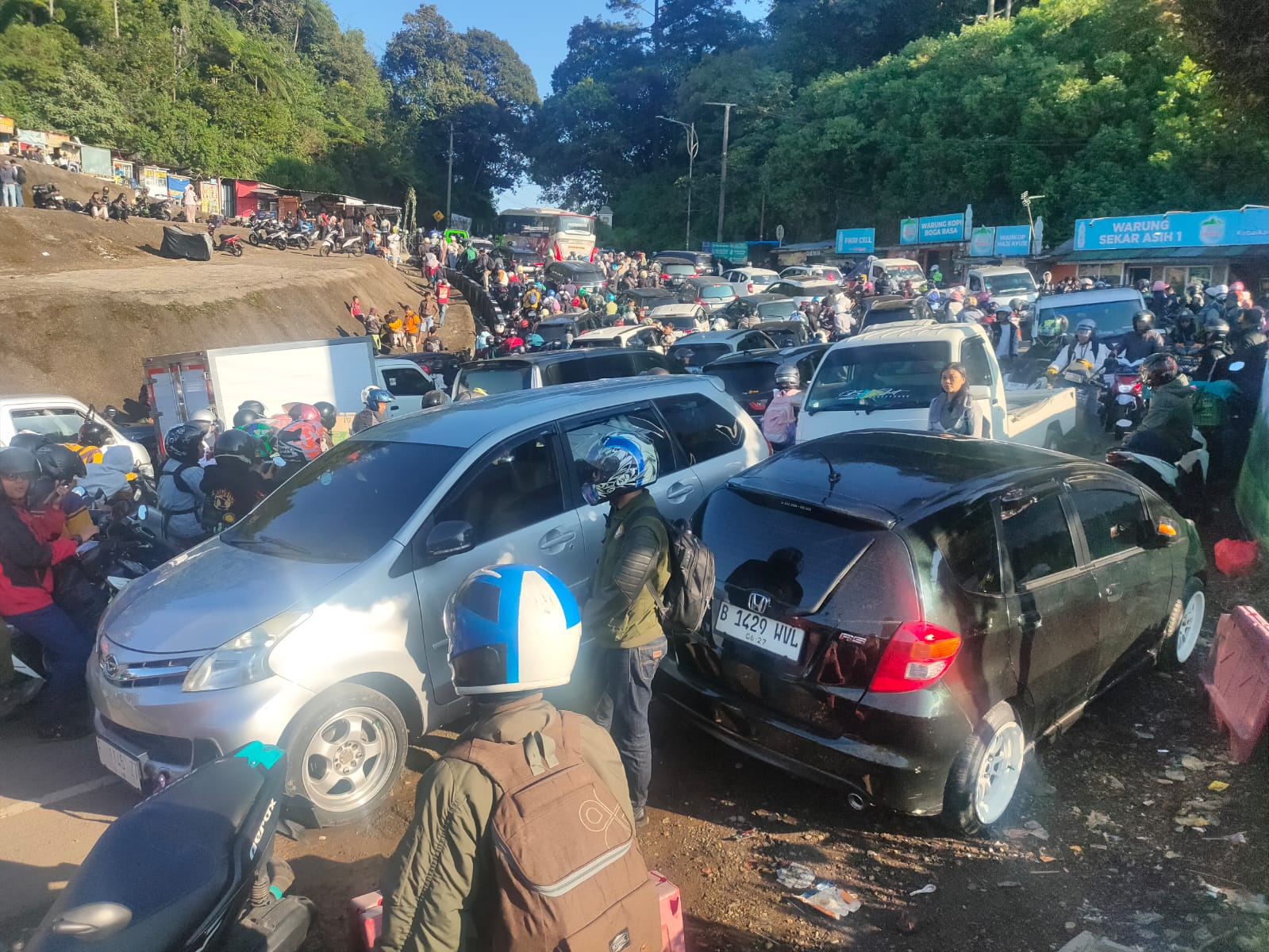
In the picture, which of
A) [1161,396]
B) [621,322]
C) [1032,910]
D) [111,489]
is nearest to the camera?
[1032,910]

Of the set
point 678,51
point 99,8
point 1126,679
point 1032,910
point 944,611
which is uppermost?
point 678,51

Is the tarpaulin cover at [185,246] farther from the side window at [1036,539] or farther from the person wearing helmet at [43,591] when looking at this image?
the side window at [1036,539]

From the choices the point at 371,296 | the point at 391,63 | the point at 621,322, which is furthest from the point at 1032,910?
the point at 391,63

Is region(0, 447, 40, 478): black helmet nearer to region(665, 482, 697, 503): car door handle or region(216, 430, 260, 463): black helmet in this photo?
region(216, 430, 260, 463): black helmet

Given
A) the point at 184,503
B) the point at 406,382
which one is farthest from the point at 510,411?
the point at 406,382

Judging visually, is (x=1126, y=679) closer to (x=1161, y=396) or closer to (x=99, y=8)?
(x=1161, y=396)

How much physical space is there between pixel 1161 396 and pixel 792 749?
595 centimetres

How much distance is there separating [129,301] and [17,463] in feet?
60.7

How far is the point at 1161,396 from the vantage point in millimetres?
7852

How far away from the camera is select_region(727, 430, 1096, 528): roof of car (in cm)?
395

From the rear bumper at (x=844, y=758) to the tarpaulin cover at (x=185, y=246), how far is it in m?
29.6

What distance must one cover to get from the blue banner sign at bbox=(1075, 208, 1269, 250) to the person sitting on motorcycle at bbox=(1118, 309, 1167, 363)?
16837 millimetres

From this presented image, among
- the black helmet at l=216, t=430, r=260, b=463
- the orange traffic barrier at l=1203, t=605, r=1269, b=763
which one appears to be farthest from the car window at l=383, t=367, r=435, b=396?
the orange traffic barrier at l=1203, t=605, r=1269, b=763

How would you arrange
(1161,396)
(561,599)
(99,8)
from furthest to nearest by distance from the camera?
(99,8) → (1161,396) → (561,599)
